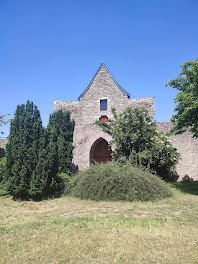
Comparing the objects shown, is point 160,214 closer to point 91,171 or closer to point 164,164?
point 91,171

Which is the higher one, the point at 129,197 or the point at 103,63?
the point at 103,63

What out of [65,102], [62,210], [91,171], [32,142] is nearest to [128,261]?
[62,210]

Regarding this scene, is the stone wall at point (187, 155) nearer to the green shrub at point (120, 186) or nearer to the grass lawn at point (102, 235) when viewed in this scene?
the green shrub at point (120, 186)

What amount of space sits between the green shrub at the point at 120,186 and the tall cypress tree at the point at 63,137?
3.35 m

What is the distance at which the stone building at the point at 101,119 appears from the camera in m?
13.4

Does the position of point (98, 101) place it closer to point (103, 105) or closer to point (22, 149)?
point (103, 105)

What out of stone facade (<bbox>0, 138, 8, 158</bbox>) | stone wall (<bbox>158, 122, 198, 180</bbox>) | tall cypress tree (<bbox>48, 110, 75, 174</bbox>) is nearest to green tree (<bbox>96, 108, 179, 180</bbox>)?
stone wall (<bbox>158, 122, 198, 180</bbox>)

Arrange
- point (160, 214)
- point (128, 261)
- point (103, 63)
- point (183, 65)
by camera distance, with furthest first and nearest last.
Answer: point (103, 63) < point (183, 65) < point (160, 214) < point (128, 261)

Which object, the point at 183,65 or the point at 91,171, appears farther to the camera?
the point at 183,65

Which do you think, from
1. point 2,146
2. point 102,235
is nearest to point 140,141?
point 102,235

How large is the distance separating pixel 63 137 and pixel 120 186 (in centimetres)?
557

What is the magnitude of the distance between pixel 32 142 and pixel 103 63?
16069mm

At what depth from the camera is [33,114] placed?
28.1 ft

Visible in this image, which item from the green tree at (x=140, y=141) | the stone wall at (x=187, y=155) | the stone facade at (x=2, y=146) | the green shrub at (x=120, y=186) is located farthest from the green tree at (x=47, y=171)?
the stone facade at (x=2, y=146)
